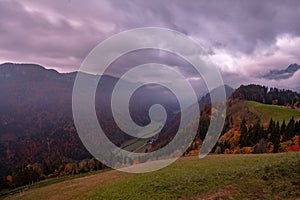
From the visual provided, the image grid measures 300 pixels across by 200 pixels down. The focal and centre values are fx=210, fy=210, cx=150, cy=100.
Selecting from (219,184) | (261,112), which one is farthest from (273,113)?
(219,184)

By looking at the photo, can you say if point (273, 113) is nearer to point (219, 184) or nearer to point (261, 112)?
point (261, 112)


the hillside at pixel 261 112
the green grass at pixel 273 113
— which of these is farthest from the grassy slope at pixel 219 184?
the green grass at pixel 273 113

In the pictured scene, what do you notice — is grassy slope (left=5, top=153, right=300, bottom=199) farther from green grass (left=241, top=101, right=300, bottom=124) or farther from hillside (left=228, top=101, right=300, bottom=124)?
green grass (left=241, top=101, right=300, bottom=124)

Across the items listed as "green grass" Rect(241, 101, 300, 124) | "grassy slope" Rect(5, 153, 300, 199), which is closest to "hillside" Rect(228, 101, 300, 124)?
"green grass" Rect(241, 101, 300, 124)

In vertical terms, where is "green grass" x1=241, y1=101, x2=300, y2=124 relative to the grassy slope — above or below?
above

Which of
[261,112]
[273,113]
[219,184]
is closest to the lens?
[219,184]

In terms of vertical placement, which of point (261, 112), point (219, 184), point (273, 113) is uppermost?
point (261, 112)

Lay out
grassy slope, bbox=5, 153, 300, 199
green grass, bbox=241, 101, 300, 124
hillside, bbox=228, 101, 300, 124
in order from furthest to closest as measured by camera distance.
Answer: hillside, bbox=228, 101, 300, 124 < green grass, bbox=241, 101, 300, 124 < grassy slope, bbox=5, 153, 300, 199

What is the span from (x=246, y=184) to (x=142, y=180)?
1112 centimetres

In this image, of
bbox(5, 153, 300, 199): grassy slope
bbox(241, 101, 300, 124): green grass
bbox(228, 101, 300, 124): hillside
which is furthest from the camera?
bbox(228, 101, 300, 124): hillside

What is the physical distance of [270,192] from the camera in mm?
17484

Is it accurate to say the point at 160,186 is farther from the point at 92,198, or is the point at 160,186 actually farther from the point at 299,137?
the point at 299,137

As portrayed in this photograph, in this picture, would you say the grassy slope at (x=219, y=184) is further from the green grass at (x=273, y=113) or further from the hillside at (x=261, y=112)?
the green grass at (x=273, y=113)

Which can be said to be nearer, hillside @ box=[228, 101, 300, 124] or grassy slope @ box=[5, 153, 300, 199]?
grassy slope @ box=[5, 153, 300, 199]
